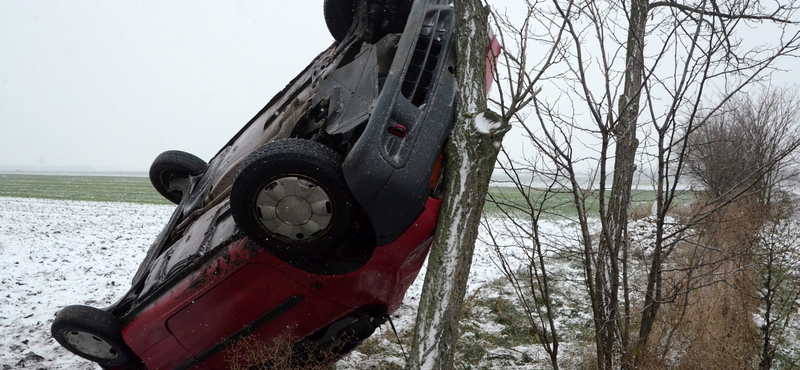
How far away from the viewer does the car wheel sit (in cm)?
238

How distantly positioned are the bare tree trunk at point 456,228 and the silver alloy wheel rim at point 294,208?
57 cm

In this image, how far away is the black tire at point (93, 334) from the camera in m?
3.01

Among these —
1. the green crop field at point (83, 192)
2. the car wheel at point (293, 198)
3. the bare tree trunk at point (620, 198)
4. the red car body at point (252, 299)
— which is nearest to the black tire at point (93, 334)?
the red car body at point (252, 299)

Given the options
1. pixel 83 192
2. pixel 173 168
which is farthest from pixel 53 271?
pixel 83 192

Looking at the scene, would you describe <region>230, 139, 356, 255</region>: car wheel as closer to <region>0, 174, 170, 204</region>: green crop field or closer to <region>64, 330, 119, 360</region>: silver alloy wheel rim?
<region>64, 330, 119, 360</region>: silver alloy wheel rim

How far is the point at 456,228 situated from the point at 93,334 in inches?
88.6

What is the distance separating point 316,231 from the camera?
2.45 metres

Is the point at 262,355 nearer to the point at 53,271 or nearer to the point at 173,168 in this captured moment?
the point at 173,168

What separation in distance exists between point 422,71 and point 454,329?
132cm

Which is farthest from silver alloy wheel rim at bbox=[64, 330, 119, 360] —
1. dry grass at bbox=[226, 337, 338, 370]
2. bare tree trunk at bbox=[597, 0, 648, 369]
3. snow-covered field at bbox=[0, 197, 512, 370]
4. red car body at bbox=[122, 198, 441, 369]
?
bare tree trunk at bbox=[597, 0, 648, 369]

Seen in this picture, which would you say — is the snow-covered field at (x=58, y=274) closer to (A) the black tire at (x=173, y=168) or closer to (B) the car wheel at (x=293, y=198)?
(A) the black tire at (x=173, y=168)

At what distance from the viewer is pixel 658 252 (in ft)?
10.3

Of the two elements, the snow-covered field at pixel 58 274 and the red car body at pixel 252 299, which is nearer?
the red car body at pixel 252 299

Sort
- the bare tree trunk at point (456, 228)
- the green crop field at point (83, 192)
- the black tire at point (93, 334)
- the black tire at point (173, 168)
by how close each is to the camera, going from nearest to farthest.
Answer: the bare tree trunk at point (456, 228), the black tire at point (93, 334), the black tire at point (173, 168), the green crop field at point (83, 192)
